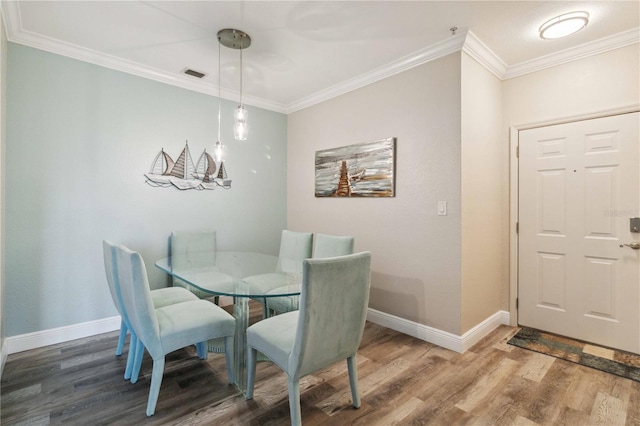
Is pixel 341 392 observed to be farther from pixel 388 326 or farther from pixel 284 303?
pixel 388 326

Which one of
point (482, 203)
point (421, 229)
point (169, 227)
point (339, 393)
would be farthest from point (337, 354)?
point (169, 227)

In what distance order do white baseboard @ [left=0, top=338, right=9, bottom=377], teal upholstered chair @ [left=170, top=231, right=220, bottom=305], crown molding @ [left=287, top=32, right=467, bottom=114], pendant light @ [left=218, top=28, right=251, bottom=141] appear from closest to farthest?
white baseboard @ [left=0, top=338, right=9, bottom=377] < pendant light @ [left=218, top=28, right=251, bottom=141] < crown molding @ [left=287, top=32, right=467, bottom=114] < teal upholstered chair @ [left=170, top=231, right=220, bottom=305]

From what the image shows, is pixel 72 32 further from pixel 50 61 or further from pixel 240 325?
pixel 240 325

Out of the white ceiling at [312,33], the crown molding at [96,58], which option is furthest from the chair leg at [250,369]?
the crown molding at [96,58]

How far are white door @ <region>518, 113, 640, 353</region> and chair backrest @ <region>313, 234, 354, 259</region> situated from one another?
5.67ft

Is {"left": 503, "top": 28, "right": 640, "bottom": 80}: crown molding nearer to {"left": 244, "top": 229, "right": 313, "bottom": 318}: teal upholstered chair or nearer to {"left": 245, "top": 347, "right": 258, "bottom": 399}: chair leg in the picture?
{"left": 244, "top": 229, "right": 313, "bottom": 318}: teal upholstered chair

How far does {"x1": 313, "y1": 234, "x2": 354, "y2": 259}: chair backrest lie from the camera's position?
279cm

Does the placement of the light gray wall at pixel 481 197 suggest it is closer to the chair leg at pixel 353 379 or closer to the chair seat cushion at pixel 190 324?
the chair leg at pixel 353 379

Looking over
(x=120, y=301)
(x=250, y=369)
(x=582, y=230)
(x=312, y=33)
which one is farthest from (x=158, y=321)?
(x=582, y=230)

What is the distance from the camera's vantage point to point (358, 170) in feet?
11.2

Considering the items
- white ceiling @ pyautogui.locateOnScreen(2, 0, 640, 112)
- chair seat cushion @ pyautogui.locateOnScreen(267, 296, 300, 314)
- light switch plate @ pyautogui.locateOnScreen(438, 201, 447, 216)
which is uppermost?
white ceiling @ pyautogui.locateOnScreen(2, 0, 640, 112)

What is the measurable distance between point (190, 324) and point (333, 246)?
135 centimetres

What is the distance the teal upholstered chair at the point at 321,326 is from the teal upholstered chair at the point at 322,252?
2.05 ft

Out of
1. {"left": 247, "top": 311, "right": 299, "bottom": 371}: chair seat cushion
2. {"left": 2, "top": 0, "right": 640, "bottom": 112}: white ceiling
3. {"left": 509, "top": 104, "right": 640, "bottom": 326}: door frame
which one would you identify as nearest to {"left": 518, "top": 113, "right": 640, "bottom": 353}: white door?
{"left": 509, "top": 104, "right": 640, "bottom": 326}: door frame
